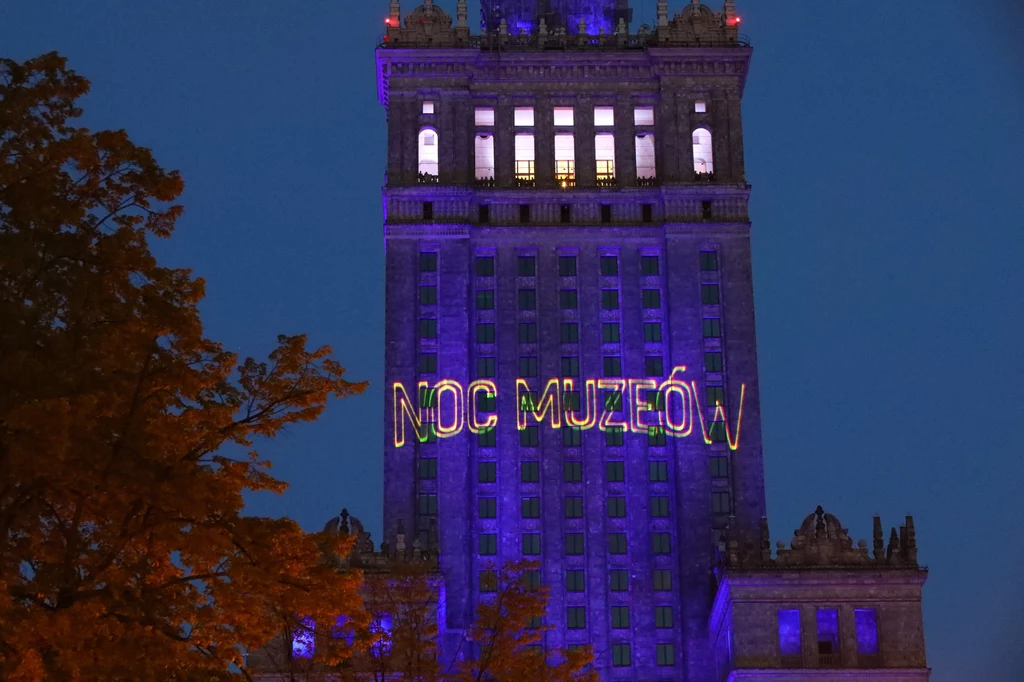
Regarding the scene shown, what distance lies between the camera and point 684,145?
12494 centimetres

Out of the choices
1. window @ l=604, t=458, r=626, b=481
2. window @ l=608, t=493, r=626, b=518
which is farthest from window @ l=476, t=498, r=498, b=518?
window @ l=604, t=458, r=626, b=481

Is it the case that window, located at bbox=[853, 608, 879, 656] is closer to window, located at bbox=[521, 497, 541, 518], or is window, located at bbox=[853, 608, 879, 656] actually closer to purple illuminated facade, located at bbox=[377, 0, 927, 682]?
purple illuminated facade, located at bbox=[377, 0, 927, 682]

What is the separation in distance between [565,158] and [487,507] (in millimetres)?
28487

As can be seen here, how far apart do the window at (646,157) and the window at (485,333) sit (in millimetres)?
17129

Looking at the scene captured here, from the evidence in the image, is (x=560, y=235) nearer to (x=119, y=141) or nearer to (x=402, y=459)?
(x=402, y=459)

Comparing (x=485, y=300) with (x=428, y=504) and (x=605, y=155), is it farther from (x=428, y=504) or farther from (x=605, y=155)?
(x=428, y=504)

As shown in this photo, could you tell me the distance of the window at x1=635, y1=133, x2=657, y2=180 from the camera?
12575cm

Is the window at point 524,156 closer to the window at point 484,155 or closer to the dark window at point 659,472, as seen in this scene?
the window at point 484,155

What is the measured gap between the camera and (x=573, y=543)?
115688 millimetres

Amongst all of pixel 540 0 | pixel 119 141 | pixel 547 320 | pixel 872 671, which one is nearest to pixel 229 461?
pixel 119 141

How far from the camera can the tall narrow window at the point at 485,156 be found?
125 metres

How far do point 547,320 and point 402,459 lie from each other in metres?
15.2

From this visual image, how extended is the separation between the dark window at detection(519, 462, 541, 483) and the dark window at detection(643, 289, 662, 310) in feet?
48.1

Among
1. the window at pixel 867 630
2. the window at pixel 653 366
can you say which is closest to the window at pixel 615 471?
the window at pixel 653 366
